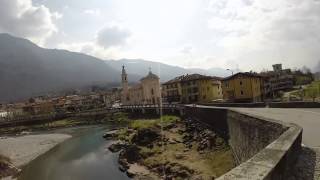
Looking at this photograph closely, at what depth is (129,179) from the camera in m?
33.0

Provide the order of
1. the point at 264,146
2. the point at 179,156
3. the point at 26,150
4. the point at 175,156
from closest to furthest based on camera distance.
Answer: the point at 264,146, the point at 179,156, the point at 175,156, the point at 26,150

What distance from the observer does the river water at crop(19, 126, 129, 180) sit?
36438mm

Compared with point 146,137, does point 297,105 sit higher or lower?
higher

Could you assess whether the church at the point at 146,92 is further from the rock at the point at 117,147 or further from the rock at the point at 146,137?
the rock at the point at 117,147

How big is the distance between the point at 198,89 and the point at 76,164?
5231cm

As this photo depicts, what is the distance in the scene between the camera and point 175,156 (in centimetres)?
3703

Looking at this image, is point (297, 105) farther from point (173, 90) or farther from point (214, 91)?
point (173, 90)

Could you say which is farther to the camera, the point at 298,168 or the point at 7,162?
the point at 7,162

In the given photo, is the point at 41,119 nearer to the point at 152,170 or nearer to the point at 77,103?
the point at 77,103

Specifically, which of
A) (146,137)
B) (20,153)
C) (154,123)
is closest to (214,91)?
(154,123)

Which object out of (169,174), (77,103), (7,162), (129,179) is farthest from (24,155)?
(77,103)

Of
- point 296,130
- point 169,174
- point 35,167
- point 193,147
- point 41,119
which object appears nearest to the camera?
point 296,130

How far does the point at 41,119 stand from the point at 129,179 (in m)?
86.6

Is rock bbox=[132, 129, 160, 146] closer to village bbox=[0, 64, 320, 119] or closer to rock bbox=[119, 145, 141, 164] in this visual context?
rock bbox=[119, 145, 141, 164]
